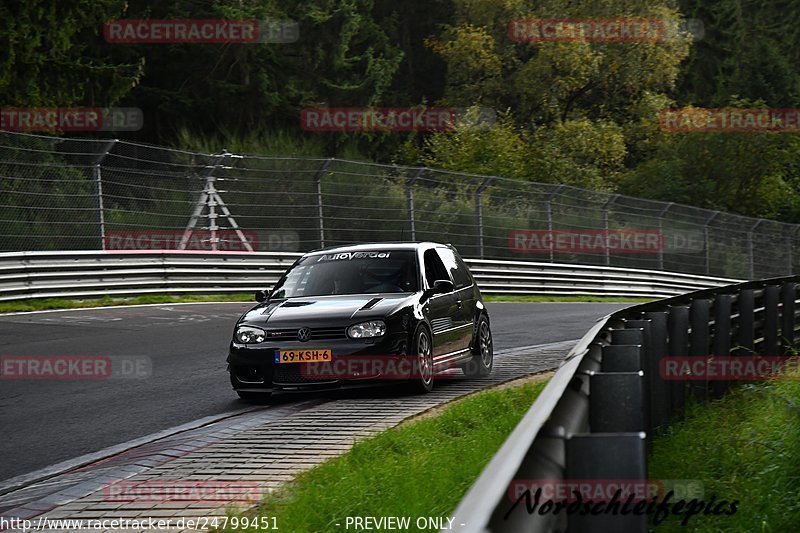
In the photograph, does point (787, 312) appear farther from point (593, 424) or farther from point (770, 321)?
point (593, 424)

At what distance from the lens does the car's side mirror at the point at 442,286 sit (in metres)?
12.1

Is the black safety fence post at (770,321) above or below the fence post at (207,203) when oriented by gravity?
below

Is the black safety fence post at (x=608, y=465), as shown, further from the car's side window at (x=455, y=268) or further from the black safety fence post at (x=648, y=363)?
the car's side window at (x=455, y=268)

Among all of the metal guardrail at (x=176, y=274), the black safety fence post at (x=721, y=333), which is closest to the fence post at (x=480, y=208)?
the metal guardrail at (x=176, y=274)

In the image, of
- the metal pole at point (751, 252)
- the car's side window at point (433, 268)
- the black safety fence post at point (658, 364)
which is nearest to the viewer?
the black safety fence post at point (658, 364)

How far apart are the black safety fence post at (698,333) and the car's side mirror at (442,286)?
317 cm

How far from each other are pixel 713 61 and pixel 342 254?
5590 centimetres

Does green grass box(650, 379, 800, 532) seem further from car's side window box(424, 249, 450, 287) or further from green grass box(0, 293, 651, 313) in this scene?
green grass box(0, 293, 651, 313)

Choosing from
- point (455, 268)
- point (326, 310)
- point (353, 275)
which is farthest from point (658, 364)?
point (455, 268)

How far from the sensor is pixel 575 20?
47.9 metres

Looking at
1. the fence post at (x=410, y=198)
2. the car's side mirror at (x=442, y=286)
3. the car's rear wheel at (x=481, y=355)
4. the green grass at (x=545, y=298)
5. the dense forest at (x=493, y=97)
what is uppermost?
the dense forest at (x=493, y=97)

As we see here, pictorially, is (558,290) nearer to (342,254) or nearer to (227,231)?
(227,231)

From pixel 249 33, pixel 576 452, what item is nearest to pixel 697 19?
pixel 249 33

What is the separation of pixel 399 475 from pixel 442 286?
17.9 feet
